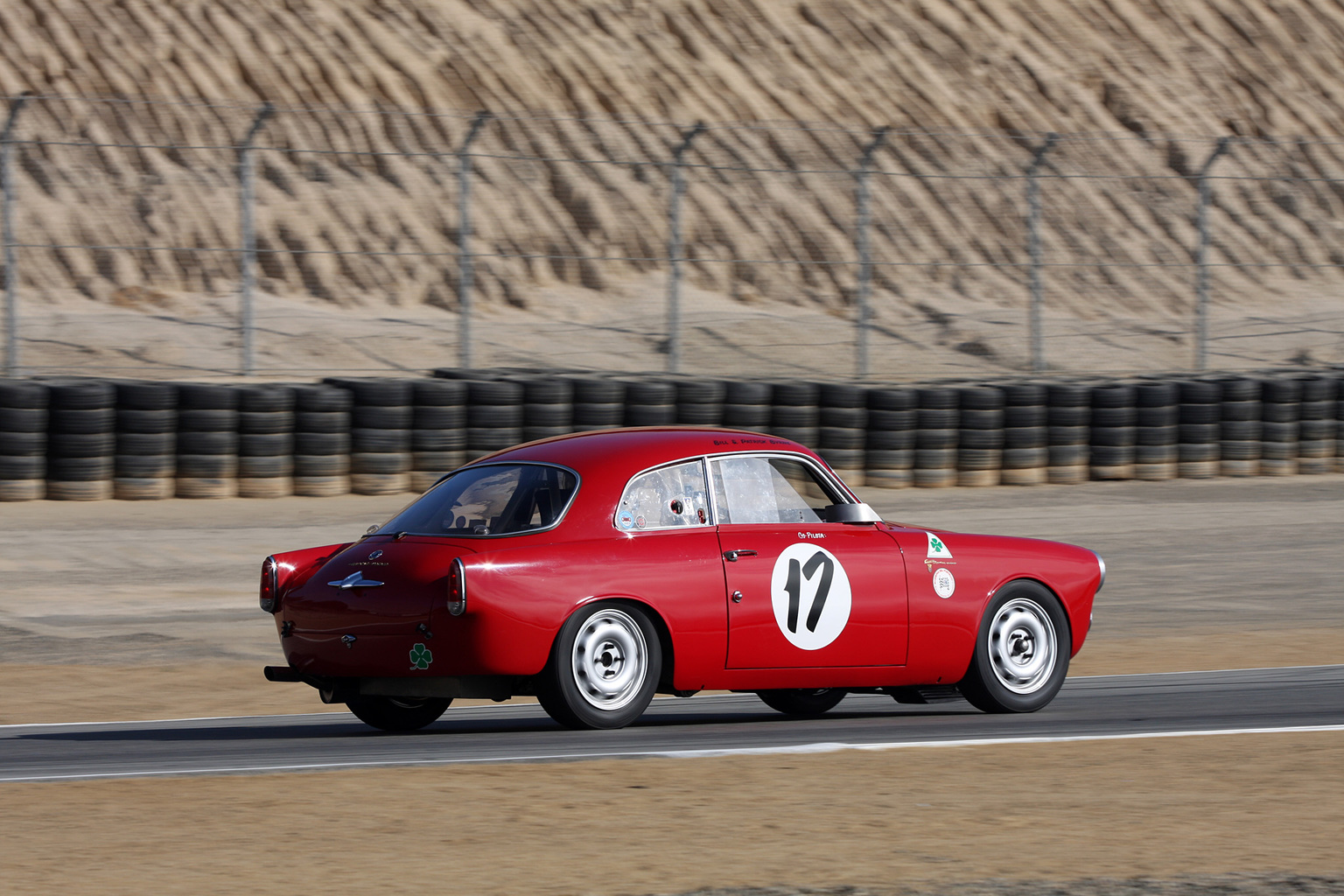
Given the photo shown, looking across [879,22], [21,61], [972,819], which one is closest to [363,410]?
[972,819]

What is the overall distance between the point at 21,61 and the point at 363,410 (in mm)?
16060

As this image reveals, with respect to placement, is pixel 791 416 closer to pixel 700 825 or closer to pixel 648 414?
pixel 648 414

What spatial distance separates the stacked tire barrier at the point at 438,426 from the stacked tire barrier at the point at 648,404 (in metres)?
1.03

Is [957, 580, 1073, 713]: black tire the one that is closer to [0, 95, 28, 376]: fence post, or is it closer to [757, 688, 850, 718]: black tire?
[757, 688, 850, 718]: black tire

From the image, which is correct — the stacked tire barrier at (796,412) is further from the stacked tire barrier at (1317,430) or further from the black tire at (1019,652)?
the black tire at (1019,652)

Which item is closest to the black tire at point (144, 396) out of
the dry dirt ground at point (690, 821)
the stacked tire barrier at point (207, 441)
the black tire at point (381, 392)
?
the stacked tire barrier at point (207, 441)

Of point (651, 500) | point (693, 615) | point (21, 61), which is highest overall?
point (21, 61)

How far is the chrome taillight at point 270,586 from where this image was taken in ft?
25.1

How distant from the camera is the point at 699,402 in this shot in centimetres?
1723

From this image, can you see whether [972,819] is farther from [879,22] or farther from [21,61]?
[879,22]

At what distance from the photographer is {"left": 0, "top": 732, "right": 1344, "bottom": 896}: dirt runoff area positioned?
5.08 metres

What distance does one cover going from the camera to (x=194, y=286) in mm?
26297

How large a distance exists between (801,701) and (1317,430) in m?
13.1

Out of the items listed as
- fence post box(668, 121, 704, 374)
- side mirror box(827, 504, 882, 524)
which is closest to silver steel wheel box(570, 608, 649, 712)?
side mirror box(827, 504, 882, 524)
